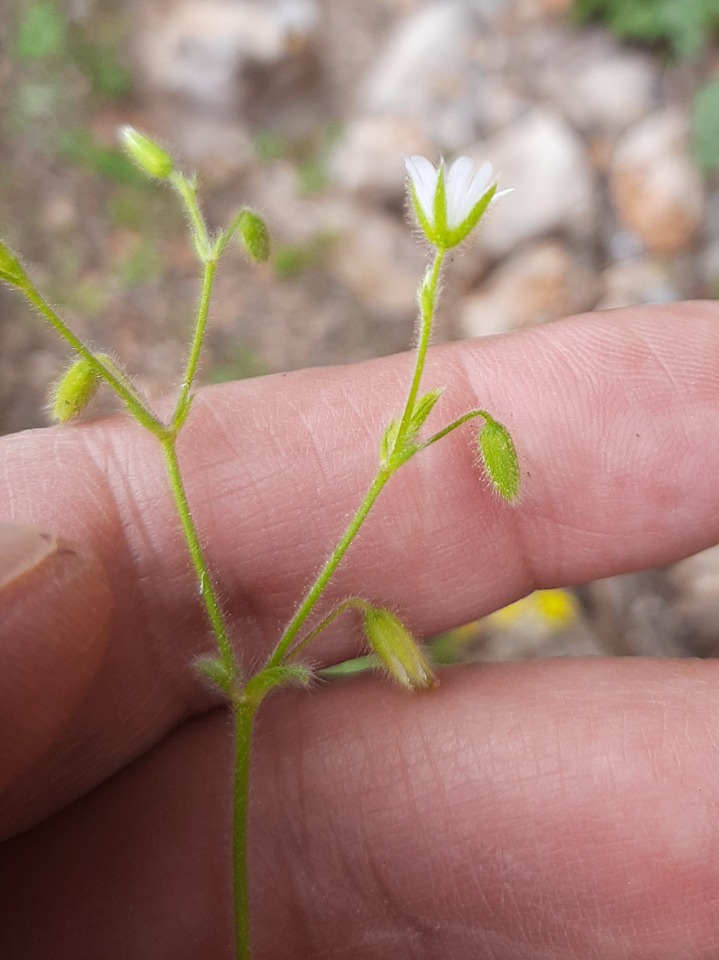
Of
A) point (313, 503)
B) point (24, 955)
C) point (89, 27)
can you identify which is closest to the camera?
point (24, 955)

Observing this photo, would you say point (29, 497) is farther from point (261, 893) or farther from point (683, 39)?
point (683, 39)

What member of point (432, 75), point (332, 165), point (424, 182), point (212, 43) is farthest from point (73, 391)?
point (212, 43)

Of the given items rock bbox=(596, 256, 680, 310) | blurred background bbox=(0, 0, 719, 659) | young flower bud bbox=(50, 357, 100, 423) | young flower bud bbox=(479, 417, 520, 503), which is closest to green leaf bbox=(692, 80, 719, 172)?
blurred background bbox=(0, 0, 719, 659)

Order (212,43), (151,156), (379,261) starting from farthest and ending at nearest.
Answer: (212,43) → (379,261) → (151,156)

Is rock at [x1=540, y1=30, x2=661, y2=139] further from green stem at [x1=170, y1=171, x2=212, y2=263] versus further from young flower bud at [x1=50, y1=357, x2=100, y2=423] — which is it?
young flower bud at [x1=50, y1=357, x2=100, y2=423]

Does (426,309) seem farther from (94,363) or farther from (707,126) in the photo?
(707,126)

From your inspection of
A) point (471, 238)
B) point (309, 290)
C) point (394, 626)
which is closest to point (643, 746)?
point (394, 626)
